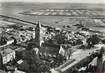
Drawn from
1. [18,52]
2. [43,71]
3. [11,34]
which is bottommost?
[43,71]

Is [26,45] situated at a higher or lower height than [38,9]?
lower

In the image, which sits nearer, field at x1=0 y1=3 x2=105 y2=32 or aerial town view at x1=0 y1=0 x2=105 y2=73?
aerial town view at x1=0 y1=0 x2=105 y2=73

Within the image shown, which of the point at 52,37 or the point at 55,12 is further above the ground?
the point at 55,12

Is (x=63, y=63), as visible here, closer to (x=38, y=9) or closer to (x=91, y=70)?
(x=91, y=70)

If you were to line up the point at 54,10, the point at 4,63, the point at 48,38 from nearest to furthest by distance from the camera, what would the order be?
1. the point at 4,63
2. the point at 48,38
3. the point at 54,10

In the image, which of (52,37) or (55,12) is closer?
(52,37)

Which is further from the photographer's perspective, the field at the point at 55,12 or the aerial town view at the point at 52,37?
the field at the point at 55,12

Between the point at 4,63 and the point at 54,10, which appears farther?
the point at 54,10

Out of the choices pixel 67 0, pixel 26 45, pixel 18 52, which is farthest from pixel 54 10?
pixel 18 52
